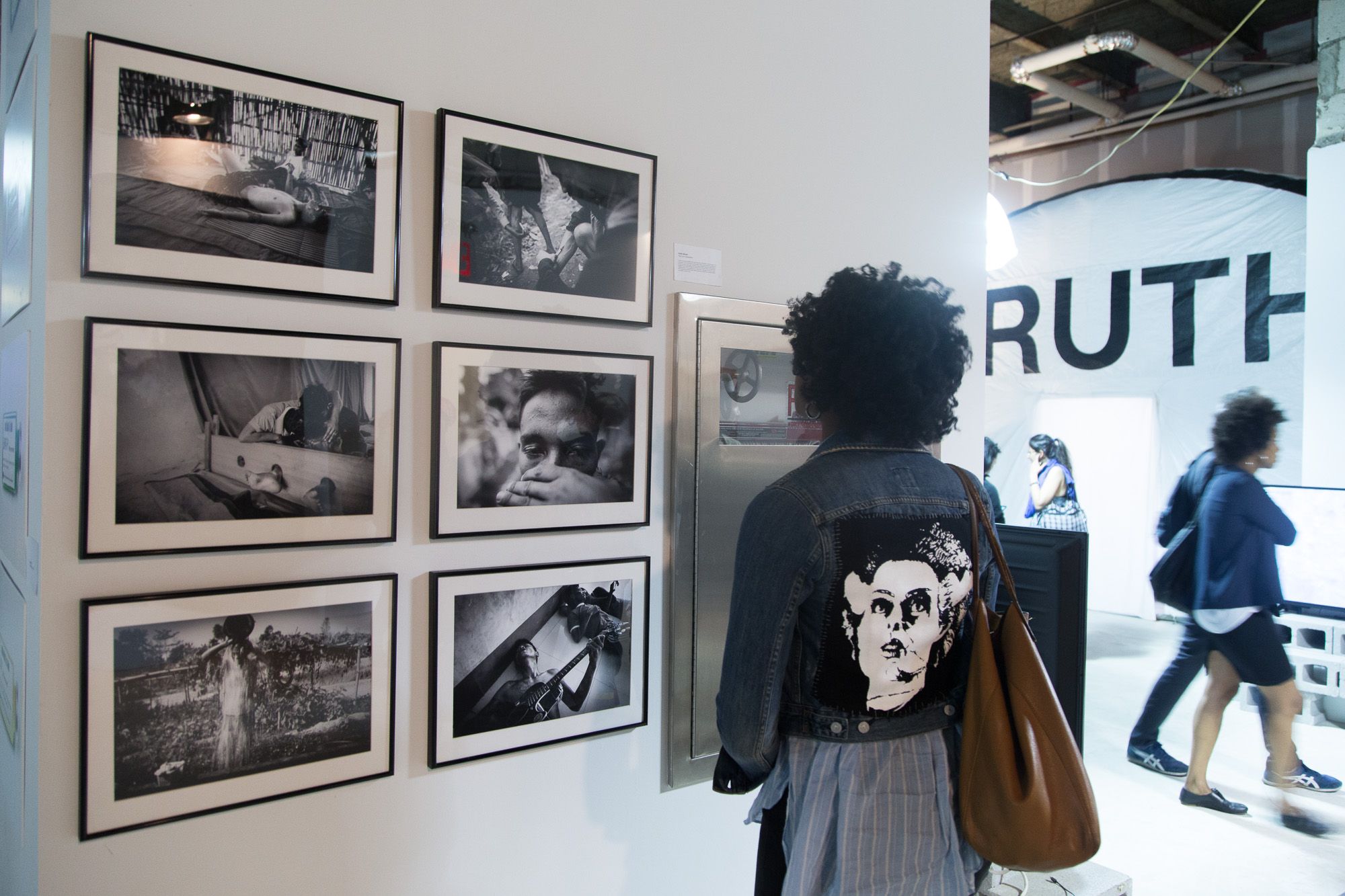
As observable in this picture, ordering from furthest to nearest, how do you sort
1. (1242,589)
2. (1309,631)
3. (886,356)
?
(1309,631) → (1242,589) → (886,356)

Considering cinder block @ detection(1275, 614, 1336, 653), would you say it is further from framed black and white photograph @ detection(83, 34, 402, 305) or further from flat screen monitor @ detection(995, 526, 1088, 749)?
framed black and white photograph @ detection(83, 34, 402, 305)

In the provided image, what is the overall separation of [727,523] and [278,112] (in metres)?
1.31

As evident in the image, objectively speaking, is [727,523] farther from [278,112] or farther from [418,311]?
[278,112]

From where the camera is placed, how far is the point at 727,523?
2.10 meters

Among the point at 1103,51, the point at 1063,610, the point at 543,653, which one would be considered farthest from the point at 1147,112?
the point at 543,653

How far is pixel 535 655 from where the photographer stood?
183 cm

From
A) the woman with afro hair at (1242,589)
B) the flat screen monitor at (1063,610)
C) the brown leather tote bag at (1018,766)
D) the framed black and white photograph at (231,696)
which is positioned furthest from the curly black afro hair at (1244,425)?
the framed black and white photograph at (231,696)

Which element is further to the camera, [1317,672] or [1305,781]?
[1317,672]

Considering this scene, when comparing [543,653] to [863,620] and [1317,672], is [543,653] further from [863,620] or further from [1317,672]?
[1317,672]

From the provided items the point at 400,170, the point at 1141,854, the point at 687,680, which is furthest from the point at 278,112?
the point at 1141,854

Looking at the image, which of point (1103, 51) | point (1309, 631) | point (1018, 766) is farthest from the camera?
point (1103, 51)

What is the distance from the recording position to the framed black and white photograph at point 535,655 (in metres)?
1.72

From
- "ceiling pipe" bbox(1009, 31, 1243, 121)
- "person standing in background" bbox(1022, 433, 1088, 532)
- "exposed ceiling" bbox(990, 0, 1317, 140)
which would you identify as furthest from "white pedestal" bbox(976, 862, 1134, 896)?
"exposed ceiling" bbox(990, 0, 1317, 140)

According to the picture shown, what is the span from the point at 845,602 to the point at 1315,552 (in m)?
4.32
